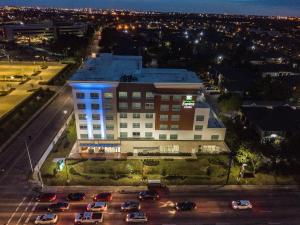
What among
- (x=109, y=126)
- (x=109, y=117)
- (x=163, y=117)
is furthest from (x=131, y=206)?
(x=163, y=117)

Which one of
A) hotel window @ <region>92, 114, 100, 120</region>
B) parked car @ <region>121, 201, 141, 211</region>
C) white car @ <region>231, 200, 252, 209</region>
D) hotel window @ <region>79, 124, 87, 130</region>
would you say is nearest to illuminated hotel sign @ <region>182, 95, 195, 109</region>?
hotel window @ <region>92, 114, 100, 120</region>

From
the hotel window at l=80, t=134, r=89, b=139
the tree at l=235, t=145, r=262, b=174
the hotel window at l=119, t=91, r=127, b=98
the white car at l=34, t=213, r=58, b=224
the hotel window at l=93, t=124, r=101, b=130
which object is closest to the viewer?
the white car at l=34, t=213, r=58, b=224

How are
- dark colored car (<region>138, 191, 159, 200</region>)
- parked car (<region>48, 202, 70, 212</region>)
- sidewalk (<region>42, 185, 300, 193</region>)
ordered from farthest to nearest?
sidewalk (<region>42, 185, 300, 193</region>) → dark colored car (<region>138, 191, 159, 200</region>) → parked car (<region>48, 202, 70, 212</region>)

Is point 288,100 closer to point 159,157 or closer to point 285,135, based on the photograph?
point 285,135

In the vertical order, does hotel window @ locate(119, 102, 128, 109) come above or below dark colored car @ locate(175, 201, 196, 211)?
above

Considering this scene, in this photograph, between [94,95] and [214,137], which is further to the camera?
[214,137]

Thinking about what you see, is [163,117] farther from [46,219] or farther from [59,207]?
[46,219]

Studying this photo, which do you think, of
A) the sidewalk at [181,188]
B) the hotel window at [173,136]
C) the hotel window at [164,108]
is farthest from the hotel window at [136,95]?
the sidewalk at [181,188]

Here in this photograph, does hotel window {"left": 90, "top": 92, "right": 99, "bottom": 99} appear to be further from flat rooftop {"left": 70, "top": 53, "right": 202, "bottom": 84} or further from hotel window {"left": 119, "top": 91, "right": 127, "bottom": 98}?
hotel window {"left": 119, "top": 91, "right": 127, "bottom": 98}
